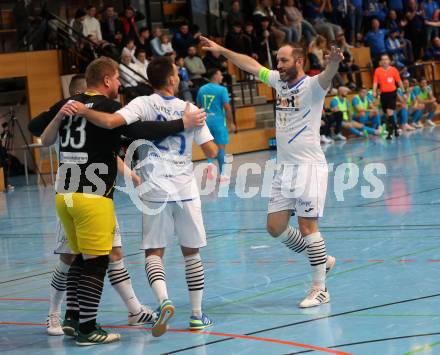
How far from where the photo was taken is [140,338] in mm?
6633

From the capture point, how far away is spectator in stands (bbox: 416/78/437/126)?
27430 mm

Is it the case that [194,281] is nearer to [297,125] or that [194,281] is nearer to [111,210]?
[111,210]

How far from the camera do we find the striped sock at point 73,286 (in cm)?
685

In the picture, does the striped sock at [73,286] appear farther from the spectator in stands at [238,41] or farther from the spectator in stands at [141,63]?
the spectator in stands at [238,41]

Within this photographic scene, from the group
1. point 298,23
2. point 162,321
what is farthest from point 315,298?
point 298,23

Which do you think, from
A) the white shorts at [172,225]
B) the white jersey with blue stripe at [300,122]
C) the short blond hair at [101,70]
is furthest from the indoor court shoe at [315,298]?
the short blond hair at [101,70]

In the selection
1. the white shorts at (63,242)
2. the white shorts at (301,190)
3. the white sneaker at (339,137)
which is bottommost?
the white sneaker at (339,137)

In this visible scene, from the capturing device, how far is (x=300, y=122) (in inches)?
300

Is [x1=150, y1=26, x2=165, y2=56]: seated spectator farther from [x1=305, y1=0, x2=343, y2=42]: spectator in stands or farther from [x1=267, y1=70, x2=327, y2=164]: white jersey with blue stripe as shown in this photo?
[x1=267, y1=70, x2=327, y2=164]: white jersey with blue stripe

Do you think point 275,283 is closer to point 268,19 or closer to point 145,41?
point 145,41

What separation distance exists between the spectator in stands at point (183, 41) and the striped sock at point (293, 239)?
17.9 metres

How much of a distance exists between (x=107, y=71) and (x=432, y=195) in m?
7.24

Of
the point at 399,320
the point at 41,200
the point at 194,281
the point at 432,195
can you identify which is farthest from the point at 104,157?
Result: the point at 41,200

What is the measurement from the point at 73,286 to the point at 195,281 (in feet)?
2.99
